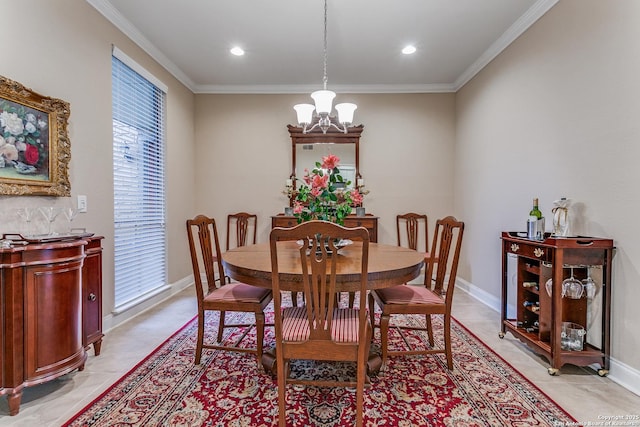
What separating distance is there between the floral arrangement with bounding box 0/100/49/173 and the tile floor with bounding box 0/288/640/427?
1360mm

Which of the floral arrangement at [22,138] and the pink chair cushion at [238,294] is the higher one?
the floral arrangement at [22,138]

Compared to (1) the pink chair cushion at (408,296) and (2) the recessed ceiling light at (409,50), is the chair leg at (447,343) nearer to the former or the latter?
(1) the pink chair cushion at (408,296)

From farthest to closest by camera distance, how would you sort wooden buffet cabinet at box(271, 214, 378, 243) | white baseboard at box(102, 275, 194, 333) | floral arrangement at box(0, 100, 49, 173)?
wooden buffet cabinet at box(271, 214, 378, 243)
white baseboard at box(102, 275, 194, 333)
floral arrangement at box(0, 100, 49, 173)

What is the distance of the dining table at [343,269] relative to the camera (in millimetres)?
1586

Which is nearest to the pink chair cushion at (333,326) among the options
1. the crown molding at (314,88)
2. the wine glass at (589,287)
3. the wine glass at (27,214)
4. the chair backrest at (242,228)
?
the wine glass at (589,287)

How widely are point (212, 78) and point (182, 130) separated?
2.61 feet

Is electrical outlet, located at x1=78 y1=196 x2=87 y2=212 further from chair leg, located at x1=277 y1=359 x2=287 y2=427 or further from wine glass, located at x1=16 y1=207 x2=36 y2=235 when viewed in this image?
chair leg, located at x1=277 y1=359 x2=287 y2=427

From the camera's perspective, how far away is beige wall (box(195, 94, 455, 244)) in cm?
457

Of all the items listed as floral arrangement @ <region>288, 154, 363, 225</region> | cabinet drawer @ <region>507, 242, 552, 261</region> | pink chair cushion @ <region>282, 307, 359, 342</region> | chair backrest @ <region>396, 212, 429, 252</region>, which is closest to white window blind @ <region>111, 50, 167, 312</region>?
Result: floral arrangement @ <region>288, 154, 363, 225</region>

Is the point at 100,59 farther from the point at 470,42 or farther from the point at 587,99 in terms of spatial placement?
the point at 587,99

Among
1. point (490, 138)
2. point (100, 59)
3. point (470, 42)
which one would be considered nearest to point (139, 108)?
point (100, 59)

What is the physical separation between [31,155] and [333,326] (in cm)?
219

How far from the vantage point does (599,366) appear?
6.79 feet

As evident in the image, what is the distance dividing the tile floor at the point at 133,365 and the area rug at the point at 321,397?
101 mm
